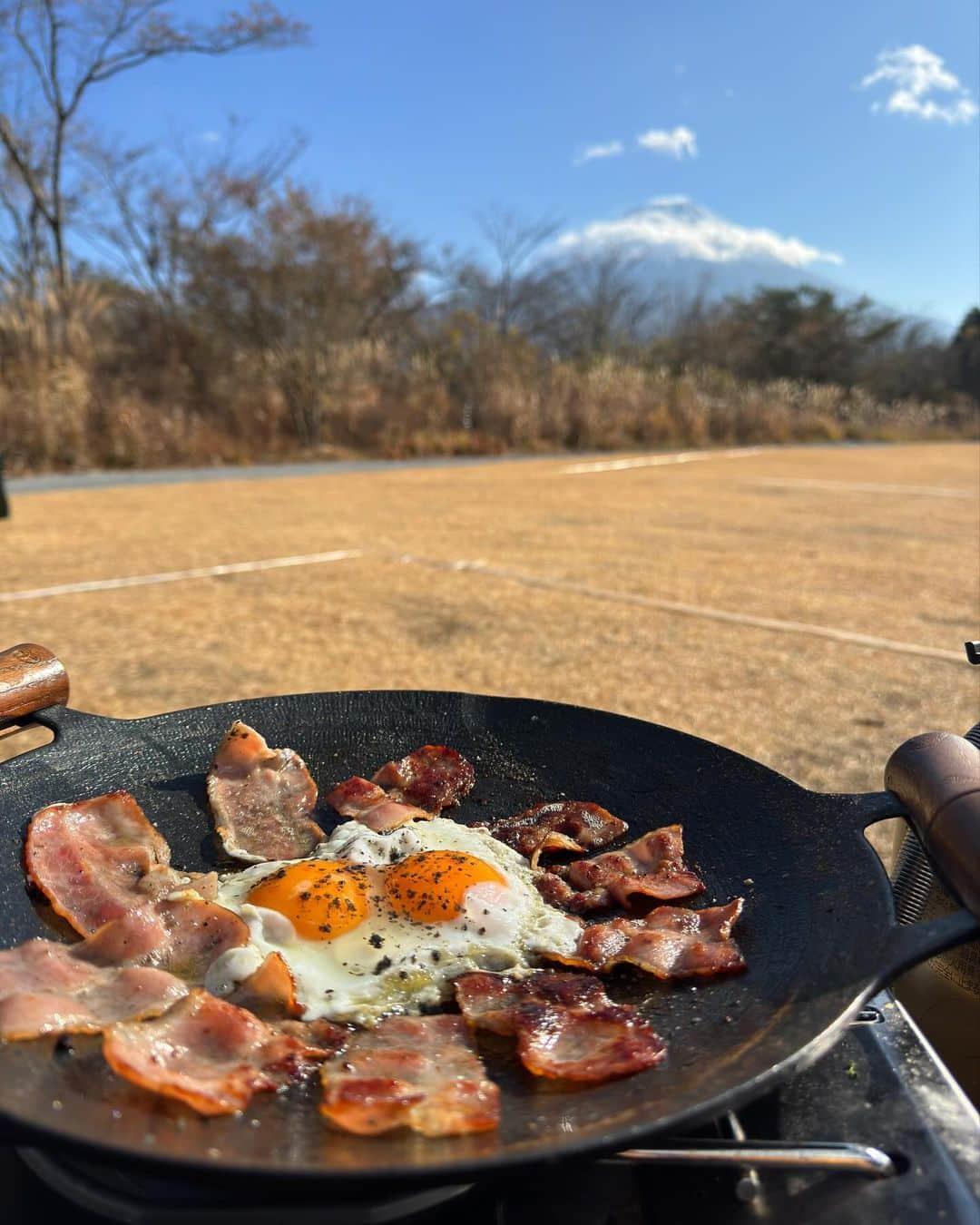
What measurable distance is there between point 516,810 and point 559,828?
146 mm

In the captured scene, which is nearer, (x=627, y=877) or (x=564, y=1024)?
(x=564, y=1024)

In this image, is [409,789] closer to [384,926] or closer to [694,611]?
[384,926]

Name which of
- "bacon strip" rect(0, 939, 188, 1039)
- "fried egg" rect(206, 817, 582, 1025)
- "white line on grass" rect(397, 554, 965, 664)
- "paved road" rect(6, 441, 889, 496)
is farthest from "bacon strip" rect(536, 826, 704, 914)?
"paved road" rect(6, 441, 889, 496)

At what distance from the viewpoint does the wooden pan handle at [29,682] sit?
1.44m

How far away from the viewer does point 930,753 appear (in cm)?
116

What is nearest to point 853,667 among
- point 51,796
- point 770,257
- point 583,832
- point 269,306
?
point 583,832

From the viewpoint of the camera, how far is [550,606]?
15.8 ft

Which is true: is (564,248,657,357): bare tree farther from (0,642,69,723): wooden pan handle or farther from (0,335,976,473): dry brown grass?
(0,642,69,723): wooden pan handle

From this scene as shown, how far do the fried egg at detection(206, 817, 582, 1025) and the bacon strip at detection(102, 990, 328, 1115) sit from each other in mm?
102

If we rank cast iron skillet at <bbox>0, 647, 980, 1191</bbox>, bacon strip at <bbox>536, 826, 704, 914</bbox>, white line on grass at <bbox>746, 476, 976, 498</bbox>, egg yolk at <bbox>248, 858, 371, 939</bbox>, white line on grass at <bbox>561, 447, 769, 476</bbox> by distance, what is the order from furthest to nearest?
white line on grass at <bbox>561, 447, 769, 476</bbox>, white line on grass at <bbox>746, 476, 976, 498</bbox>, bacon strip at <bbox>536, 826, 704, 914</bbox>, egg yolk at <bbox>248, 858, 371, 939</bbox>, cast iron skillet at <bbox>0, 647, 980, 1191</bbox>

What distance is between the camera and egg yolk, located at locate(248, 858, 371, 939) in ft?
3.75

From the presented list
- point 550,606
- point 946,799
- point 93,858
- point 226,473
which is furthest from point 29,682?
point 226,473

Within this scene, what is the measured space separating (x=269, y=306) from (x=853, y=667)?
14810 millimetres

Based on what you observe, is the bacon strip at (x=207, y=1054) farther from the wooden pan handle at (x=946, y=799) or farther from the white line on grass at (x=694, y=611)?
the white line on grass at (x=694, y=611)
